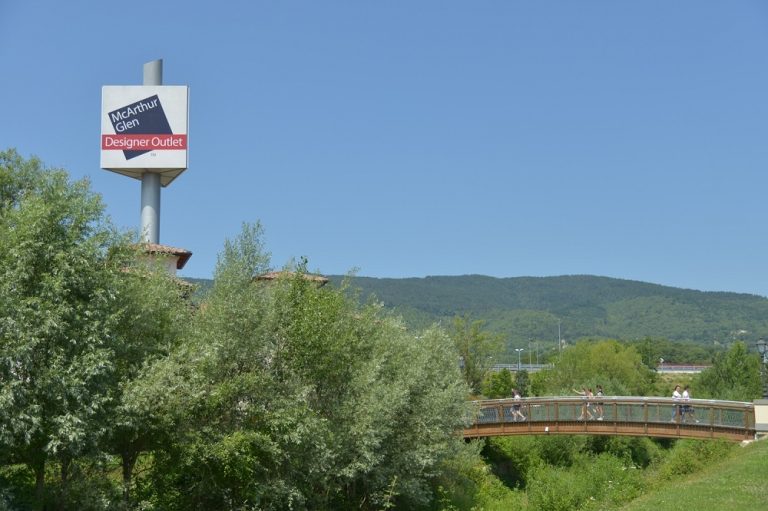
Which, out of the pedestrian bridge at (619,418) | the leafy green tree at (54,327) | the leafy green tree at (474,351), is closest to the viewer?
the leafy green tree at (54,327)

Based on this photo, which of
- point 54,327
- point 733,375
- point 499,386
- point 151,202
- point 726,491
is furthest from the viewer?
point 499,386

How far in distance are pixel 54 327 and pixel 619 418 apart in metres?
25.0

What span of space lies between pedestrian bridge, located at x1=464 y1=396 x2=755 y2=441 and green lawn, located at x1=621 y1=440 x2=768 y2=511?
6.17m

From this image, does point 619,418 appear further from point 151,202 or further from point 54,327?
point 54,327

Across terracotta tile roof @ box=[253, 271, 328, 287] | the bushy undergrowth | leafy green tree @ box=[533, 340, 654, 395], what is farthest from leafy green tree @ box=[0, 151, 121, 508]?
leafy green tree @ box=[533, 340, 654, 395]

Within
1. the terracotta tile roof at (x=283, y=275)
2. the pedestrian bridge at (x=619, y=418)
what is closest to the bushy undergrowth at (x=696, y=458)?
the pedestrian bridge at (x=619, y=418)

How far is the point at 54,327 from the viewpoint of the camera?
18.3 meters

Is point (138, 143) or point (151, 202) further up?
point (138, 143)

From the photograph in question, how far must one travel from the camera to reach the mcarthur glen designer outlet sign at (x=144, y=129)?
4403 centimetres

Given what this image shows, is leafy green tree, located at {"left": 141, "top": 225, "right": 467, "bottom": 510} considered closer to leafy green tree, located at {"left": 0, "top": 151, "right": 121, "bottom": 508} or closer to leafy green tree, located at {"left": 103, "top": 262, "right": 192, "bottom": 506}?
leafy green tree, located at {"left": 103, "top": 262, "right": 192, "bottom": 506}

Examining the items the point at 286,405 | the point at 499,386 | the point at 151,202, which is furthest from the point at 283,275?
the point at 499,386

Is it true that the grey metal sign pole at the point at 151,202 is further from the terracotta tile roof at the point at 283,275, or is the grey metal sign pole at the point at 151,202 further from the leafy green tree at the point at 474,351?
the leafy green tree at the point at 474,351

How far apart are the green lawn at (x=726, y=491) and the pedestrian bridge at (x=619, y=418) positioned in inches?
243

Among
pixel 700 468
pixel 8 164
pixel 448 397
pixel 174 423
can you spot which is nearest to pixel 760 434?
pixel 700 468
